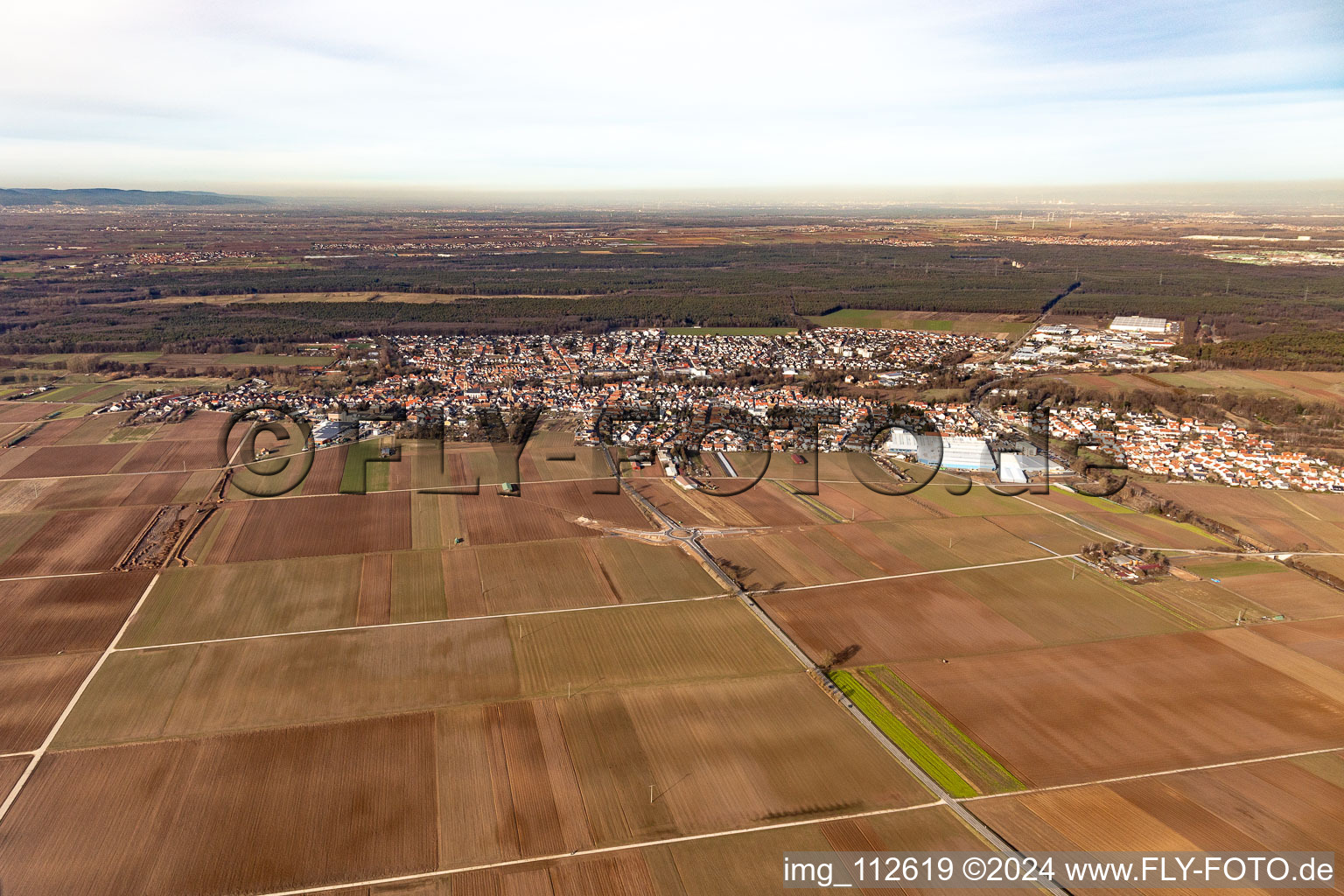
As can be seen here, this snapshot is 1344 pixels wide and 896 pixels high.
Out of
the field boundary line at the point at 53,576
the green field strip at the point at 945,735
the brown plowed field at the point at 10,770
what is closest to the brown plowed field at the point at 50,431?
the field boundary line at the point at 53,576

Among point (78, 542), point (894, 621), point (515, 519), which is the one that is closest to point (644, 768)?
point (894, 621)

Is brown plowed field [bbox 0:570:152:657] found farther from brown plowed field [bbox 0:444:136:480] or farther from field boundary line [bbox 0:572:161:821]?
brown plowed field [bbox 0:444:136:480]

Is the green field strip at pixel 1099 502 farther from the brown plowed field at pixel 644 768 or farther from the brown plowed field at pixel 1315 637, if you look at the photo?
the brown plowed field at pixel 644 768

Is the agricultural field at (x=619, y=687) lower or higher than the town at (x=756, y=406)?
lower

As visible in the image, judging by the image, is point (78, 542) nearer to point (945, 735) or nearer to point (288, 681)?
point (288, 681)

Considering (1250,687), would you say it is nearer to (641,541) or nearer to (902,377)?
(641,541)

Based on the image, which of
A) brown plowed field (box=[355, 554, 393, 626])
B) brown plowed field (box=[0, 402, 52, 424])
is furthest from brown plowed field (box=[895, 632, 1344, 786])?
brown plowed field (box=[0, 402, 52, 424])
